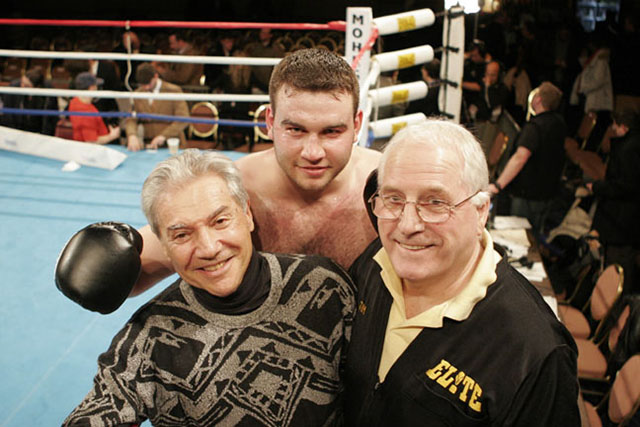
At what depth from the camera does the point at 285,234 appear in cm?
182

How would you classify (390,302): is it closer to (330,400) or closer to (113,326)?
(330,400)

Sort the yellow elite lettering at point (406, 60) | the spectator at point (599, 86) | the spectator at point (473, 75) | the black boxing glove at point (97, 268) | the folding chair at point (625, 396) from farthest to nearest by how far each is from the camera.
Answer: the spectator at point (599, 86) → the spectator at point (473, 75) → the yellow elite lettering at point (406, 60) → the folding chair at point (625, 396) → the black boxing glove at point (97, 268)

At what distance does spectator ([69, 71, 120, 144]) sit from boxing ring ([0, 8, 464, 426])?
17cm

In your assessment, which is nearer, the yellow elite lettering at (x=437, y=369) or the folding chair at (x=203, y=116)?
the yellow elite lettering at (x=437, y=369)

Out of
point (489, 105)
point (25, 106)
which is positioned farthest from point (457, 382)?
point (25, 106)

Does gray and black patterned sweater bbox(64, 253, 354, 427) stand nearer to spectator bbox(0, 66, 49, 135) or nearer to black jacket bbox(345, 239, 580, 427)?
black jacket bbox(345, 239, 580, 427)

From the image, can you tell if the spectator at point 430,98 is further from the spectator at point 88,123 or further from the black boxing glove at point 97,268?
the black boxing glove at point 97,268

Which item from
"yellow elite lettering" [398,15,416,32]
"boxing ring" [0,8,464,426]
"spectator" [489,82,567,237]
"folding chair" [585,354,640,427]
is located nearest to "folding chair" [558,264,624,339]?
"folding chair" [585,354,640,427]

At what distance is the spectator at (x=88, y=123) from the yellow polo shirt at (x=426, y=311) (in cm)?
362

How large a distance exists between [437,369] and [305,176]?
0.65 meters

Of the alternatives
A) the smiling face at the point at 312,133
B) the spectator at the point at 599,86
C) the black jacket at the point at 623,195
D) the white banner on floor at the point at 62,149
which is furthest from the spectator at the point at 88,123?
the spectator at the point at 599,86

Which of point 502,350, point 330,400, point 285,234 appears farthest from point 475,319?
point 285,234

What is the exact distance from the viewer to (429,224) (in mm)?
1126

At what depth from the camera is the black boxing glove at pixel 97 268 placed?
1.31 metres
